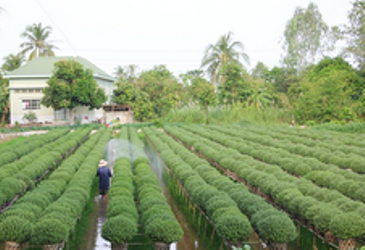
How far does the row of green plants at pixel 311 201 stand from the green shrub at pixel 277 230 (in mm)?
1111

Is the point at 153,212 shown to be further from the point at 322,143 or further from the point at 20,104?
the point at 20,104

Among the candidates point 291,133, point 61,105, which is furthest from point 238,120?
point 61,105

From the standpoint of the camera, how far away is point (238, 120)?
50094mm

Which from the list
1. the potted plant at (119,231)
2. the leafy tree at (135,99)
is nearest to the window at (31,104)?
the leafy tree at (135,99)

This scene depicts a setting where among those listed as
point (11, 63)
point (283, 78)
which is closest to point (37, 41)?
point (11, 63)

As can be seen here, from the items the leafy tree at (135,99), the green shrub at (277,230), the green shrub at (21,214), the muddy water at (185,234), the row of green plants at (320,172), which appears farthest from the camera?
the leafy tree at (135,99)

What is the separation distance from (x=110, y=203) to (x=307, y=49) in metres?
58.1

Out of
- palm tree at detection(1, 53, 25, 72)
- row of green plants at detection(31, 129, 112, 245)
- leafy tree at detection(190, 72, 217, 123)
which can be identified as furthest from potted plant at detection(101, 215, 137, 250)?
palm tree at detection(1, 53, 25, 72)

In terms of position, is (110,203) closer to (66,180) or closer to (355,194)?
(66,180)

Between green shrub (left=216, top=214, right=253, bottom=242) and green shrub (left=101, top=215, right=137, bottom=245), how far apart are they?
6.79ft

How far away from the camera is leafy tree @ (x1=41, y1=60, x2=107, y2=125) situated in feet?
153

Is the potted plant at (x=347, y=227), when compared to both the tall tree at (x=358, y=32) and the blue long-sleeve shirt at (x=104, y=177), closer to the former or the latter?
the blue long-sleeve shirt at (x=104, y=177)

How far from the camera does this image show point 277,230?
30.6ft

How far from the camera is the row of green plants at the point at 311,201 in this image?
9.57 metres
